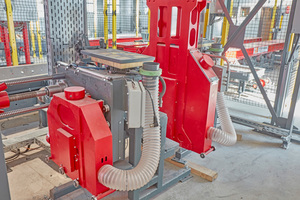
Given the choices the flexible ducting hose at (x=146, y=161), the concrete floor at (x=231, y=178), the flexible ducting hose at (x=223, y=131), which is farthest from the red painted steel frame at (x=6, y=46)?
the flexible ducting hose at (x=146, y=161)

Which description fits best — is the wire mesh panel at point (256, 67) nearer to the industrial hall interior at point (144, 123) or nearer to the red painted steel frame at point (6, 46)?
the industrial hall interior at point (144, 123)

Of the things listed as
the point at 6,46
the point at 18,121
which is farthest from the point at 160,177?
the point at 6,46

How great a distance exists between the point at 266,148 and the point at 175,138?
1.71m

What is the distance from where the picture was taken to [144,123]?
167cm

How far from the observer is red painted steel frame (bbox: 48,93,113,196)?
1.51 m

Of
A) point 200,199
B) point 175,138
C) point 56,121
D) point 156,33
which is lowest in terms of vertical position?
point 200,199

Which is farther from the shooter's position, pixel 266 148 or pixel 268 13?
pixel 268 13

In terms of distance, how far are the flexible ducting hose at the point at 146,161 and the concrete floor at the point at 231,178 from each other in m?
0.93

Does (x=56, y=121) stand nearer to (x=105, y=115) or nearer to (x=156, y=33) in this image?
(x=105, y=115)

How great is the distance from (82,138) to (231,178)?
82.5 inches

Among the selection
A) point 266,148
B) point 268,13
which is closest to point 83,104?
point 266,148

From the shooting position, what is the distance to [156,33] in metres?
2.81

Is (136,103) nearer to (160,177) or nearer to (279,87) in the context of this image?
(160,177)

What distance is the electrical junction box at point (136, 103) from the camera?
5.05 feet
